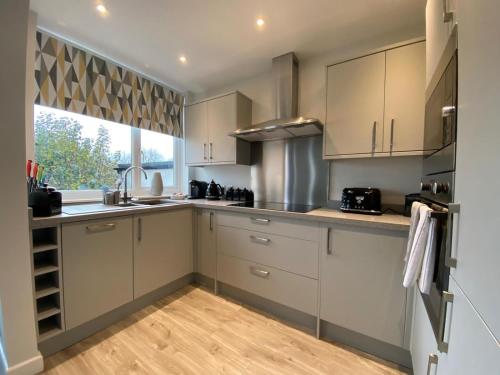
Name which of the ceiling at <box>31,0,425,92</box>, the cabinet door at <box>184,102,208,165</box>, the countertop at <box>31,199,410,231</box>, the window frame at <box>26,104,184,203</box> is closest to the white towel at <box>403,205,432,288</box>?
the countertop at <box>31,199,410,231</box>

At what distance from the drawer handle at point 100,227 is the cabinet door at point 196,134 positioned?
51.2 inches

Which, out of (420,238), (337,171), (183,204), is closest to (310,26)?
(337,171)

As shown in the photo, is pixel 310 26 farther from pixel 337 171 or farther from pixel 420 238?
pixel 420 238

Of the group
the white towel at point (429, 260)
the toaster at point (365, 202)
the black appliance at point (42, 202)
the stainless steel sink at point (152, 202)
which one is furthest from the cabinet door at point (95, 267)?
the white towel at point (429, 260)

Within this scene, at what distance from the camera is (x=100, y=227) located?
1.56m

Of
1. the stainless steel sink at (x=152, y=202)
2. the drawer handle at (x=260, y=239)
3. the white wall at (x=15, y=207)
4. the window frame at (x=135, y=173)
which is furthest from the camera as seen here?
the stainless steel sink at (x=152, y=202)

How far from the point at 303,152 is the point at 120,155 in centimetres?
206

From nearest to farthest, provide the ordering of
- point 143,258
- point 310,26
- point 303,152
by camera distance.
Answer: point 310,26 → point 143,258 → point 303,152

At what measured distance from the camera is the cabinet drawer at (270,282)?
1610mm

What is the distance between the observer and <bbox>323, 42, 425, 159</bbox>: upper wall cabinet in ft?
4.83

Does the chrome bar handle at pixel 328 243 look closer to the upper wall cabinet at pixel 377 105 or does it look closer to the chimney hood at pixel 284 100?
the upper wall cabinet at pixel 377 105

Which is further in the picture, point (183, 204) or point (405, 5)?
point (183, 204)

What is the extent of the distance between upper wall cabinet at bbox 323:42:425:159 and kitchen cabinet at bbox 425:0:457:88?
38cm

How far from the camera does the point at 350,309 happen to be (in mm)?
1447
